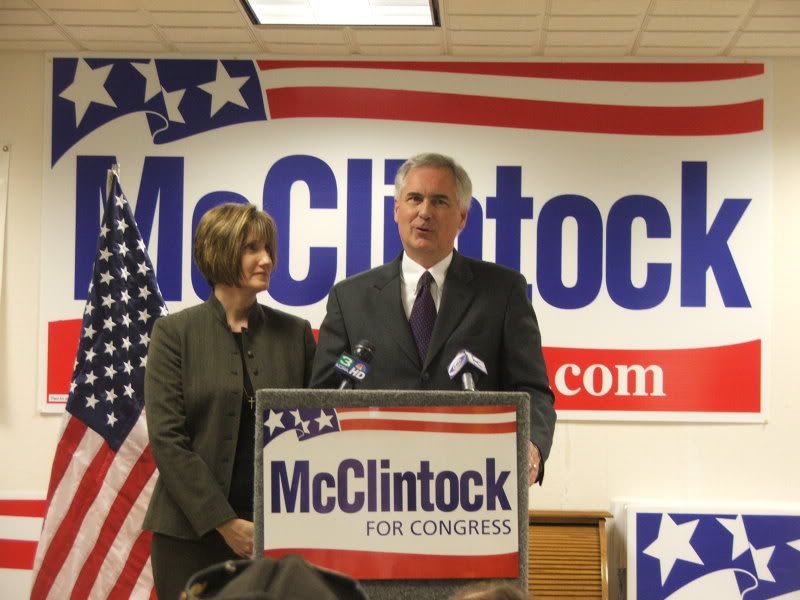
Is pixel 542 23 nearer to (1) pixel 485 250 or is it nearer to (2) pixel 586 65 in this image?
(2) pixel 586 65

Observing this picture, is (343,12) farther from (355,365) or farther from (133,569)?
(355,365)

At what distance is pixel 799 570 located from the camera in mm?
4445

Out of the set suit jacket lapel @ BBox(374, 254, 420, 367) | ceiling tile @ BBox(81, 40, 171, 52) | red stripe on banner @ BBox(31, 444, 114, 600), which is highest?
ceiling tile @ BBox(81, 40, 171, 52)

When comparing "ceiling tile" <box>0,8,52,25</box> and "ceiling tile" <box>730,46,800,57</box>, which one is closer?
"ceiling tile" <box>0,8,52,25</box>

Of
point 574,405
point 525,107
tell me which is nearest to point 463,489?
point 574,405

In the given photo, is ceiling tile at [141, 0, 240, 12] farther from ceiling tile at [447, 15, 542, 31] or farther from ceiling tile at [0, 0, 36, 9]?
ceiling tile at [447, 15, 542, 31]

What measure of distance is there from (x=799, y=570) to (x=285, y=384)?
300 centimetres

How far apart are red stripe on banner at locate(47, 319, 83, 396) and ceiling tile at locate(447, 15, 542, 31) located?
2306mm

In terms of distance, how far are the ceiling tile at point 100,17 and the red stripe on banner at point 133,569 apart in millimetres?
2279

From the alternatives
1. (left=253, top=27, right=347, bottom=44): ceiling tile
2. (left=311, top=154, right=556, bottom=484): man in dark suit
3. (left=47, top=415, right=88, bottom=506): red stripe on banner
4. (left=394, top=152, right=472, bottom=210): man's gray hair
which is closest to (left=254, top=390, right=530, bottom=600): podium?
(left=311, top=154, right=556, bottom=484): man in dark suit

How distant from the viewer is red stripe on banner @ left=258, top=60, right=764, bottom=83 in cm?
480

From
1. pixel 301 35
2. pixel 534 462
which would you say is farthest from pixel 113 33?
pixel 534 462

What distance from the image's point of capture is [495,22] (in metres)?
4.42

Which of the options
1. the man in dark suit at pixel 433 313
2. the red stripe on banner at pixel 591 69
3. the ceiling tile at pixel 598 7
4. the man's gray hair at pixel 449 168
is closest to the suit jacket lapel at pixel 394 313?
the man in dark suit at pixel 433 313
